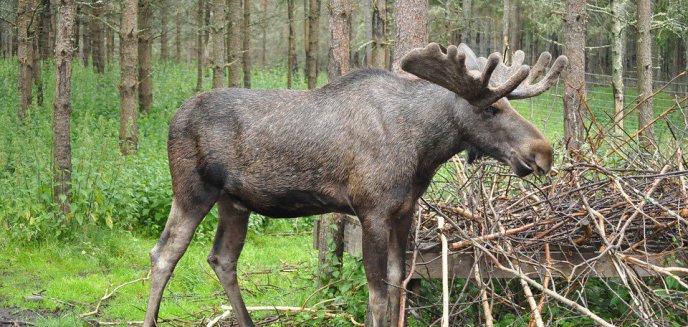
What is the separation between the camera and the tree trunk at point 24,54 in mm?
14623

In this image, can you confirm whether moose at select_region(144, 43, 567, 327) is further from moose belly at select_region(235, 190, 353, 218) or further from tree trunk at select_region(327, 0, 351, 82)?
tree trunk at select_region(327, 0, 351, 82)

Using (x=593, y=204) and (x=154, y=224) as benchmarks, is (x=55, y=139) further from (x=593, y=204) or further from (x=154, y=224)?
(x=593, y=204)

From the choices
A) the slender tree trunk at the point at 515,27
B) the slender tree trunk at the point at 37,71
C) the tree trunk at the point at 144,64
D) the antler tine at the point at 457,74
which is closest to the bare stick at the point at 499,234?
the antler tine at the point at 457,74

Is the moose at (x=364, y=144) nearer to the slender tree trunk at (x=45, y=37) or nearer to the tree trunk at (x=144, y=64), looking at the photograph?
the tree trunk at (x=144, y=64)

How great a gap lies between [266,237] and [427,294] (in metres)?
4.99

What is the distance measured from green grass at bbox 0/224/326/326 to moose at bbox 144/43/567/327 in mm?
1705

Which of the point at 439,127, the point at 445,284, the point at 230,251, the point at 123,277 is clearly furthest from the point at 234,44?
the point at 445,284

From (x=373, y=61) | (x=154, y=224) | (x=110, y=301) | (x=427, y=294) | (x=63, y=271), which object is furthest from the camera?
(x=373, y=61)

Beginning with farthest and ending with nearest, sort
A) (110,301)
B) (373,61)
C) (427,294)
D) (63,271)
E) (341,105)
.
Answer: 1. (373,61)
2. (63,271)
3. (110,301)
4. (427,294)
5. (341,105)

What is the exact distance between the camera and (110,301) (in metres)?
7.66

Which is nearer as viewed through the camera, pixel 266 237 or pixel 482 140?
pixel 482 140

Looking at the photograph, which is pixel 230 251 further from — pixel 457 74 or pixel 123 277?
pixel 123 277

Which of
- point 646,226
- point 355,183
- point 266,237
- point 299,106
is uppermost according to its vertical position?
point 299,106

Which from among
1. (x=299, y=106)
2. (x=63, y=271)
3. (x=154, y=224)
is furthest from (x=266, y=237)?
(x=299, y=106)
